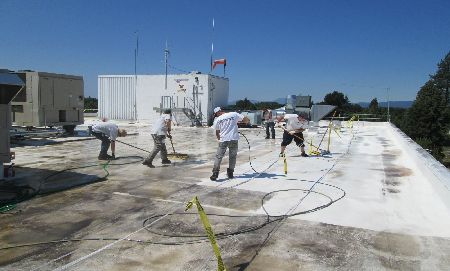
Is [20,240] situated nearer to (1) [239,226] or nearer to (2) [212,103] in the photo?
(1) [239,226]

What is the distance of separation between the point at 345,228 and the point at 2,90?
6.96 meters

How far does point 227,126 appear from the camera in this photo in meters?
9.33

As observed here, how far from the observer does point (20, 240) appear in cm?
533

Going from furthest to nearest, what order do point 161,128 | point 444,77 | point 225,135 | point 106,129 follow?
1. point 444,77
2. point 106,129
3. point 161,128
4. point 225,135

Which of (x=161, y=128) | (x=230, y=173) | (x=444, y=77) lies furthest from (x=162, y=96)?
(x=444, y=77)

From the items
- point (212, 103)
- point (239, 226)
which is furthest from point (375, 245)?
point (212, 103)

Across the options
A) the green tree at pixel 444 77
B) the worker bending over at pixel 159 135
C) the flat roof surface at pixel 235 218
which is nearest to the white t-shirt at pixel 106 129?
the flat roof surface at pixel 235 218

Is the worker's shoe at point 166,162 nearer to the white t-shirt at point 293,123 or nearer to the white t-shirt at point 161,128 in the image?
the white t-shirt at point 161,128

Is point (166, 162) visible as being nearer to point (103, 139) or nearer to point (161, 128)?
point (161, 128)

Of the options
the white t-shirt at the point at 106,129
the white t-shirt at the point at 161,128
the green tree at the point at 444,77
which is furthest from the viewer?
the green tree at the point at 444,77

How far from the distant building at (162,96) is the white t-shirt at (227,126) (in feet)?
67.4

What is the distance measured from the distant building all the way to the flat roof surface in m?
19.0

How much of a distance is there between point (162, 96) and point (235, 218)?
25.9 metres

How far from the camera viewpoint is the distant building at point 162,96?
98.8 feet
